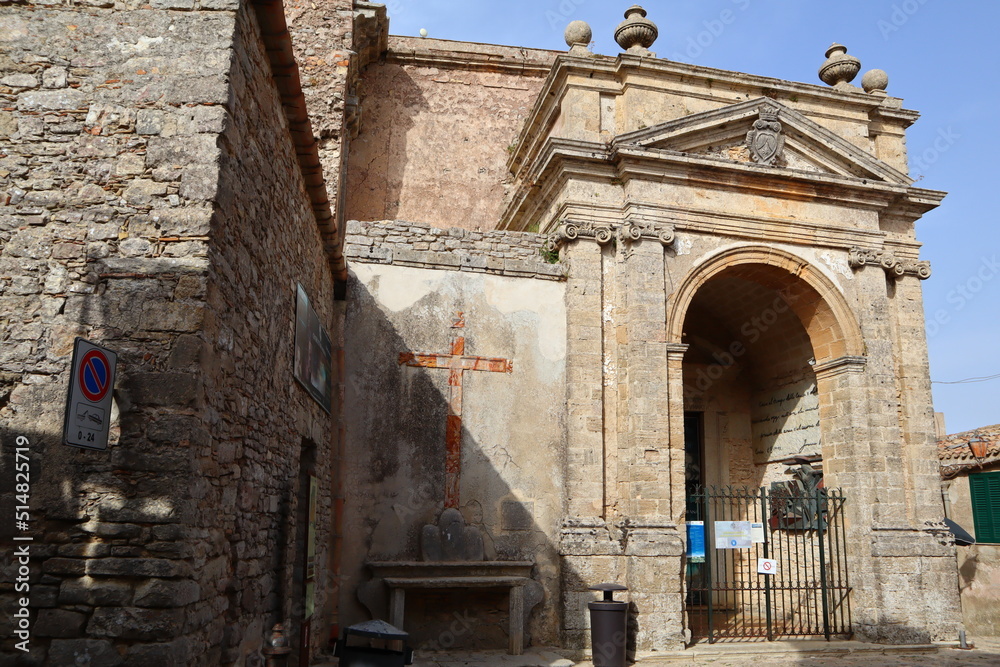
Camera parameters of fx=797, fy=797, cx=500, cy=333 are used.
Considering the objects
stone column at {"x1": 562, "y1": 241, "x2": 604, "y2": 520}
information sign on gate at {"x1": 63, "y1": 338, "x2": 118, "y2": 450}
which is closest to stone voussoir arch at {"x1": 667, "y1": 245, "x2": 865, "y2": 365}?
stone column at {"x1": 562, "y1": 241, "x2": 604, "y2": 520}

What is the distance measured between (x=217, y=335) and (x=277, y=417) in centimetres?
161

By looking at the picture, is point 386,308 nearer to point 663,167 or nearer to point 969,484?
point 663,167

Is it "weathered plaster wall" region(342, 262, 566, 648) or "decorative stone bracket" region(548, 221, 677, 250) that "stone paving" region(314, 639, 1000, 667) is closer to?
"weathered plaster wall" region(342, 262, 566, 648)

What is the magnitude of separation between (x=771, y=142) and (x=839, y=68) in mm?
2218

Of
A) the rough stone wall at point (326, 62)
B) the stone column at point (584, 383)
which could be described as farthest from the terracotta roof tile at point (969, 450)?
the rough stone wall at point (326, 62)

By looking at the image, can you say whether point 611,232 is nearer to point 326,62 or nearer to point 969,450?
point 326,62

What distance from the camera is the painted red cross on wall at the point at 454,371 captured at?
29.7ft

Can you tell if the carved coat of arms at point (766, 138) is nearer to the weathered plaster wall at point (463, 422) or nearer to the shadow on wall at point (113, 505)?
the weathered plaster wall at point (463, 422)

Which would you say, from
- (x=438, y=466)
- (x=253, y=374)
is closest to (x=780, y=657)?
(x=438, y=466)

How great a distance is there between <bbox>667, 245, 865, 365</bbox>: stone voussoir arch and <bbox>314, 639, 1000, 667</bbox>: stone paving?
3548 millimetres

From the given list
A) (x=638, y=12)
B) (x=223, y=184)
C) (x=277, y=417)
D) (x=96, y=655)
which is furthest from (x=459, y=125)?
(x=96, y=655)

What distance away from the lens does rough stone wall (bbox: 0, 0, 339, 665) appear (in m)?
3.38

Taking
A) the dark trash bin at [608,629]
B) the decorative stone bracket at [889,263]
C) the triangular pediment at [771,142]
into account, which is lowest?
the dark trash bin at [608,629]

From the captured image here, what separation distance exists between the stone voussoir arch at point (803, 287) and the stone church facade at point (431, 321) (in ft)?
0.16
